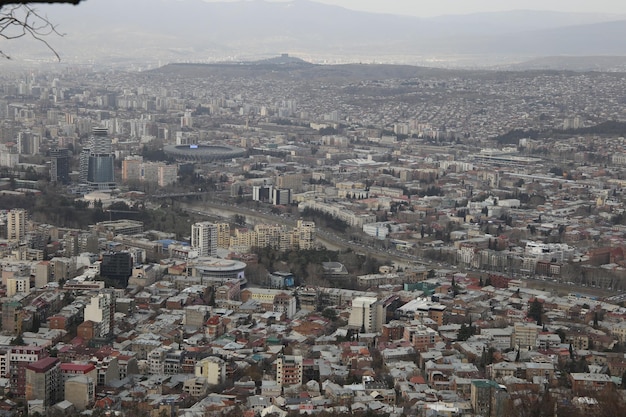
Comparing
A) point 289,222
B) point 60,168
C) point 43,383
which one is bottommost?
point 289,222

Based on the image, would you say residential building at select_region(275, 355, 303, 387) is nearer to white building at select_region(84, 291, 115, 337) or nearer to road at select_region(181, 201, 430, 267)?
white building at select_region(84, 291, 115, 337)

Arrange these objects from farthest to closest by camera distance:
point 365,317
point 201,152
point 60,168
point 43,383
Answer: point 201,152 < point 60,168 < point 365,317 < point 43,383

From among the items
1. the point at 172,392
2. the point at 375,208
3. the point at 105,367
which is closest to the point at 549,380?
the point at 172,392

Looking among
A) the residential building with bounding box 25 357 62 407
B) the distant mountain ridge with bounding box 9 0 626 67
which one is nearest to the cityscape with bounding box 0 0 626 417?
the residential building with bounding box 25 357 62 407

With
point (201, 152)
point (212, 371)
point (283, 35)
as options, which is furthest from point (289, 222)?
point (283, 35)

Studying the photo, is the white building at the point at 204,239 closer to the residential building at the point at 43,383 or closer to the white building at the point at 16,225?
the white building at the point at 16,225

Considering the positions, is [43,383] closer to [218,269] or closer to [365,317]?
[365,317]

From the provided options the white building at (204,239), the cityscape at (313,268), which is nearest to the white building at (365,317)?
the cityscape at (313,268)
